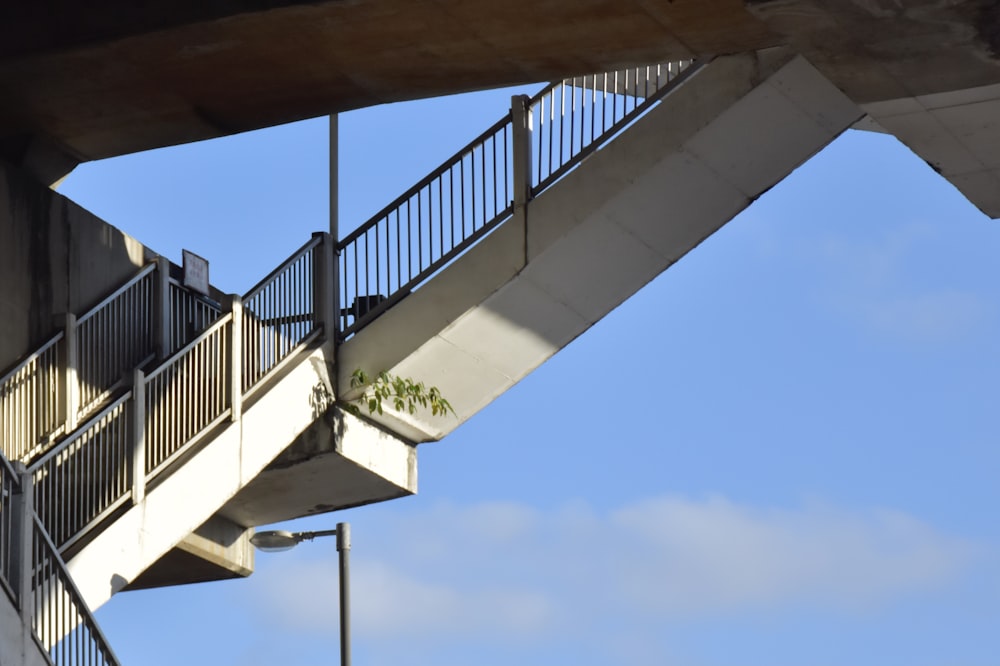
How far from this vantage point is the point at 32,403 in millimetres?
17391

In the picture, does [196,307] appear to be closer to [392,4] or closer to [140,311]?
[140,311]

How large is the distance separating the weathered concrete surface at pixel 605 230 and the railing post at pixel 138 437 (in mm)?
2658

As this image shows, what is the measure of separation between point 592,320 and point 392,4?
3.91 m

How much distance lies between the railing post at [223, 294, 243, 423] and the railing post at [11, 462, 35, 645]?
10.9ft

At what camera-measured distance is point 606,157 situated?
17938mm

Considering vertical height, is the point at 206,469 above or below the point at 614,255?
below

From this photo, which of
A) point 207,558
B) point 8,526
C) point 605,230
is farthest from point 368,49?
point 207,558

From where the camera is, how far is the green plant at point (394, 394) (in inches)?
733

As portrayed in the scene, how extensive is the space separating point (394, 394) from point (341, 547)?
402cm

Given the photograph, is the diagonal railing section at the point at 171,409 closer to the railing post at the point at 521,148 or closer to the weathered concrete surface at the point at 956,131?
the railing post at the point at 521,148

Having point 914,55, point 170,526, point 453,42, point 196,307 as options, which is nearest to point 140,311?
point 196,307

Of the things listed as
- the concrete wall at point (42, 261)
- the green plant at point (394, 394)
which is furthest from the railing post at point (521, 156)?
the concrete wall at point (42, 261)

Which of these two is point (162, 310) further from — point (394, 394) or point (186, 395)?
point (394, 394)

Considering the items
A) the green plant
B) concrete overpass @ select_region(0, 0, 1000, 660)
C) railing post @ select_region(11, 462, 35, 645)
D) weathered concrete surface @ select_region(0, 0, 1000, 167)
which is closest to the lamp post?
concrete overpass @ select_region(0, 0, 1000, 660)
